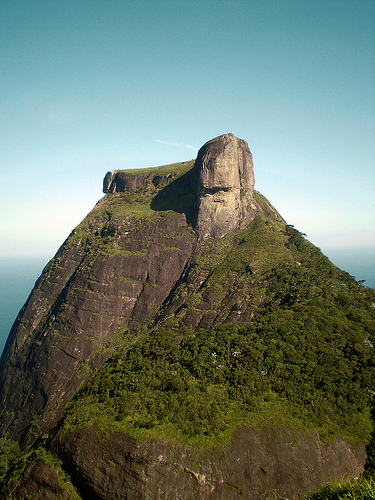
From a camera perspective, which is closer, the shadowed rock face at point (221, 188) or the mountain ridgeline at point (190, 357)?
the mountain ridgeline at point (190, 357)

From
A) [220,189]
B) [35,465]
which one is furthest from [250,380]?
[220,189]

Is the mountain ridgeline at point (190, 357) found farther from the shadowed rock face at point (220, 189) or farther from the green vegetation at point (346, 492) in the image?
the green vegetation at point (346, 492)

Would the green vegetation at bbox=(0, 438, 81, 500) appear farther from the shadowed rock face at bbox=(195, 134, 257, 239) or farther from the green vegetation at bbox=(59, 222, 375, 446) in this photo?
the shadowed rock face at bbox=(195, 134, 257, 239)

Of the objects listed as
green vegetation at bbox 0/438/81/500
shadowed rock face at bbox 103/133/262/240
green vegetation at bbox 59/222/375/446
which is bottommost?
green vegetation at bbox 0/438/81/500

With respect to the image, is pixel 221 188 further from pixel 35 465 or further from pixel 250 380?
pixel 35 465

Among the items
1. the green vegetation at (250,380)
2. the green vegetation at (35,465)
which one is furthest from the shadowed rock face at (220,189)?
the green vegetation at (35,465)

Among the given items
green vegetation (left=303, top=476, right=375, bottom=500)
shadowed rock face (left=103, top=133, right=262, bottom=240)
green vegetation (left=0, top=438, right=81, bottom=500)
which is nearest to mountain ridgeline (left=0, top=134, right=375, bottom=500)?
green vegetation (left=0, top=438, right=81, bottom=500)
